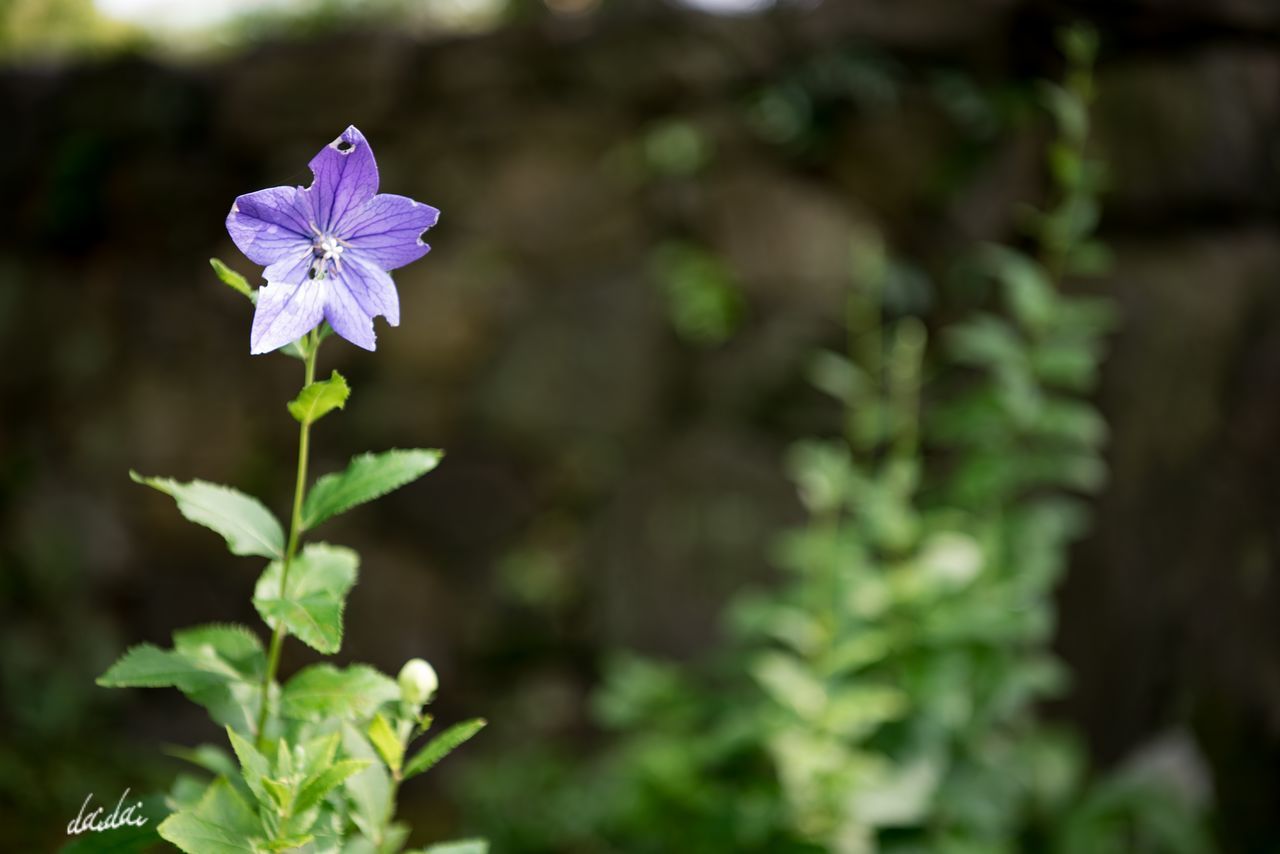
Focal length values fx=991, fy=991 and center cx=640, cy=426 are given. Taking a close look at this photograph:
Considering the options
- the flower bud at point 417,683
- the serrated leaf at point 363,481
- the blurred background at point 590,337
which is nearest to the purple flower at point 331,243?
the serrated leaf at point 363,481

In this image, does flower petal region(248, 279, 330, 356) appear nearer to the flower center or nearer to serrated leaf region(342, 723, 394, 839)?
the flower center

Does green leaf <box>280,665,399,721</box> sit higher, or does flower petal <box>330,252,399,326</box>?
flower petal <box>330,252,399,326</box>

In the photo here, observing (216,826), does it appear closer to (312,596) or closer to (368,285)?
(312,596)

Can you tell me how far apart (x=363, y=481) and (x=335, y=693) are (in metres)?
0.15

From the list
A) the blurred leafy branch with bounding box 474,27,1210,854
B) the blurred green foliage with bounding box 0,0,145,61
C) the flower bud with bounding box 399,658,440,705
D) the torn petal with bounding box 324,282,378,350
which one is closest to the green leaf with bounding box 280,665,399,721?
the flower bud with bounding box 399,658,440,705

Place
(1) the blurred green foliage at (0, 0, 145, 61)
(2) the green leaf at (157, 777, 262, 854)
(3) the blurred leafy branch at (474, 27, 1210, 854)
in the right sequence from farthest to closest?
1. (1) the blurred green foliage at (0, 0, 145, 61)
2. (3) the blurred leafy branch at (474, 27, 1210, 854)
3. (2) the green leaf at (157, 777, 262, 854)

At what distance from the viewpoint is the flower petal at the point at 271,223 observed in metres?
0.65

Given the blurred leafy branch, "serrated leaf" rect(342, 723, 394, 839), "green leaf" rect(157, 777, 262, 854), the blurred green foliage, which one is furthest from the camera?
the blurred green foliage

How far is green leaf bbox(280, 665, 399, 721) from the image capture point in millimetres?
691

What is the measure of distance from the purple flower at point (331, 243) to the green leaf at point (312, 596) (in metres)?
0.17

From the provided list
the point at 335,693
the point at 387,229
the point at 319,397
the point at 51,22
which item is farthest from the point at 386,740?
the point at 51,22

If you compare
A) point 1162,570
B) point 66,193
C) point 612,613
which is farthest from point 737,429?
point 66,193

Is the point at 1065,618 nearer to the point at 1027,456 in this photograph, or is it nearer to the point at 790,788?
the point at 1027,456

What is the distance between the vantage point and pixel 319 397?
0.64 metres
